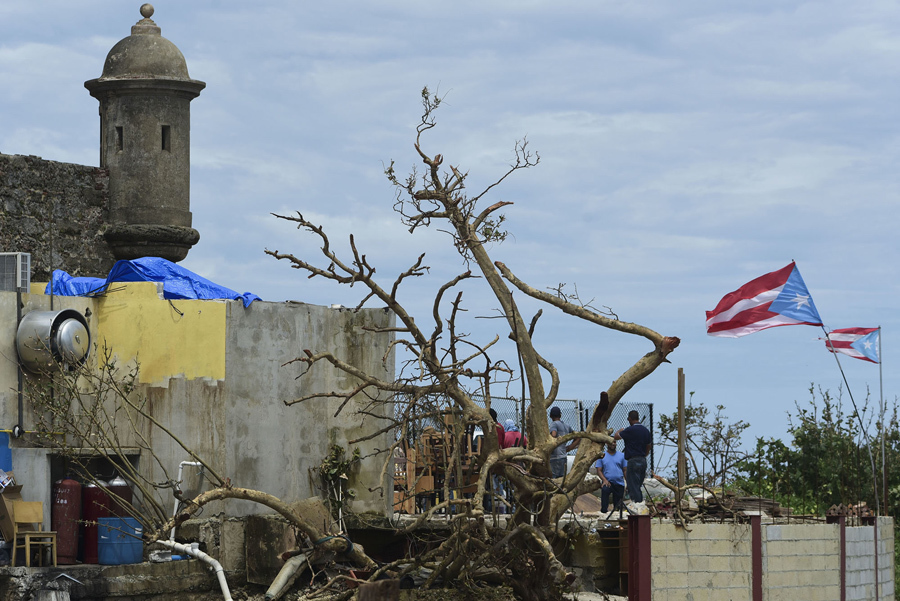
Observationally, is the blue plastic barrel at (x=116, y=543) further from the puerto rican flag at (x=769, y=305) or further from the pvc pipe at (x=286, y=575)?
the puerto rican flag at (x=769, y=305)

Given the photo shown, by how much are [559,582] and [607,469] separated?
375 cm

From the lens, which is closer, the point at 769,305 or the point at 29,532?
the point at 29,532

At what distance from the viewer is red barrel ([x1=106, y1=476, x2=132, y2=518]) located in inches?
645

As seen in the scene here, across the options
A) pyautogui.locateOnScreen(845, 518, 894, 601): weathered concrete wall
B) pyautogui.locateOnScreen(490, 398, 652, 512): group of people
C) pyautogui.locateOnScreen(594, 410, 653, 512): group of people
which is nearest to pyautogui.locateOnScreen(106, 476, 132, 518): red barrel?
pyautogui.locateOnScreen(490, 398, 652, 512): group of people

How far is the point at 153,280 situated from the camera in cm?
1827

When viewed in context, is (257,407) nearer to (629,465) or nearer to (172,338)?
(172,338)

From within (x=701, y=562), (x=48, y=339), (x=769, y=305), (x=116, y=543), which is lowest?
(x=701, y=562)

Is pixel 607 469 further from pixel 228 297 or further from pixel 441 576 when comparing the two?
pixel 228 297

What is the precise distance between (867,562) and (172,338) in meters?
11.3

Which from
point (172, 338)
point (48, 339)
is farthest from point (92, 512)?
point (172, 338)

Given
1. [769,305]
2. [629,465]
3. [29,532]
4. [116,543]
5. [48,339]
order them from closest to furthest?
1. [29,532]
2. [116,543]
3. [48,339]
4. [769,305]
5. [629,465]

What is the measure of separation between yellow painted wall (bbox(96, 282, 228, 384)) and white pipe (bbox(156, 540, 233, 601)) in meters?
2.55

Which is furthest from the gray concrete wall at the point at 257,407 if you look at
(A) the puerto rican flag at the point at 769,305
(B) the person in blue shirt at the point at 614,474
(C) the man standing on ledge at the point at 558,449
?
(A) the puerto rican flag at the point at 769,305

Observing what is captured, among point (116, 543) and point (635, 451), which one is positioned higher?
point (635, 451)
